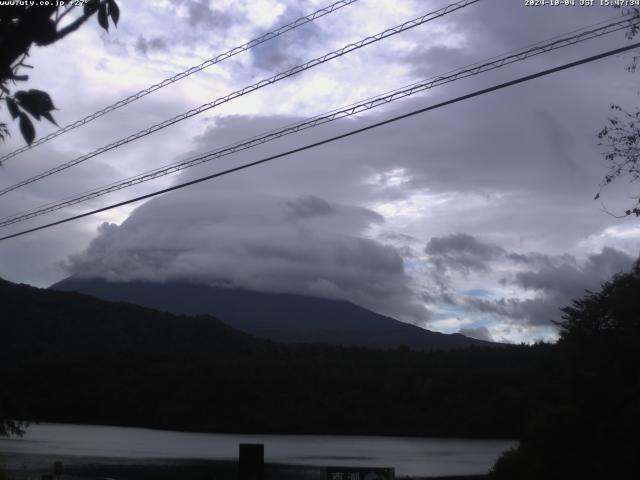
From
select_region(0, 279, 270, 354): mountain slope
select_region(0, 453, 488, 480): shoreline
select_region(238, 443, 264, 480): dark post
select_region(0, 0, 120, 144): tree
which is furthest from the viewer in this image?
select_region(0, 279, 270, 354): mountain slope

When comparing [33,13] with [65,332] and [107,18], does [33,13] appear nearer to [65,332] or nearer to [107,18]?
[107,18]

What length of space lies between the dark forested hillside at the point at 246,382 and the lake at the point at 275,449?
348cm

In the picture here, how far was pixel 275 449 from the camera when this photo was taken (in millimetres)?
80688

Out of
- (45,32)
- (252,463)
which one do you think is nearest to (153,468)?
(252,463)

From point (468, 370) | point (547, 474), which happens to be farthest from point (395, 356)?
point (547, 474)

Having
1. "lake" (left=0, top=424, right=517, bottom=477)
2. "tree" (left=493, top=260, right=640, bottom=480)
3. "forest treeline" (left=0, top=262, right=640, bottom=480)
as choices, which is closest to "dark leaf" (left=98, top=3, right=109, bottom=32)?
"tree" (left=493, top=260, right=640, bottom=480)

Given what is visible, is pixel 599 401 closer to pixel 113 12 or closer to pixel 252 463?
pixel 252 463

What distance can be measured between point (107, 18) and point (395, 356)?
115 m

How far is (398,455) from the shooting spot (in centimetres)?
7562

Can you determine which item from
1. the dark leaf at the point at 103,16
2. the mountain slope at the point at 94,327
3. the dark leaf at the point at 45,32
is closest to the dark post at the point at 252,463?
the dark leaf at the point at 103,16

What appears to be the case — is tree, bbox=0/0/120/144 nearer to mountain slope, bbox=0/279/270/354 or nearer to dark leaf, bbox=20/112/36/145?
dark leaf, bbox=20/112/36/145

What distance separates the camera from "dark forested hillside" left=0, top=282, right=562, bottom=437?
9344 cm

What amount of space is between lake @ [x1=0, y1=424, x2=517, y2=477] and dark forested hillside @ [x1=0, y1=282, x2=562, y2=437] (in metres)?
3.48

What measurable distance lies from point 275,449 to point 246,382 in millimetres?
30972
